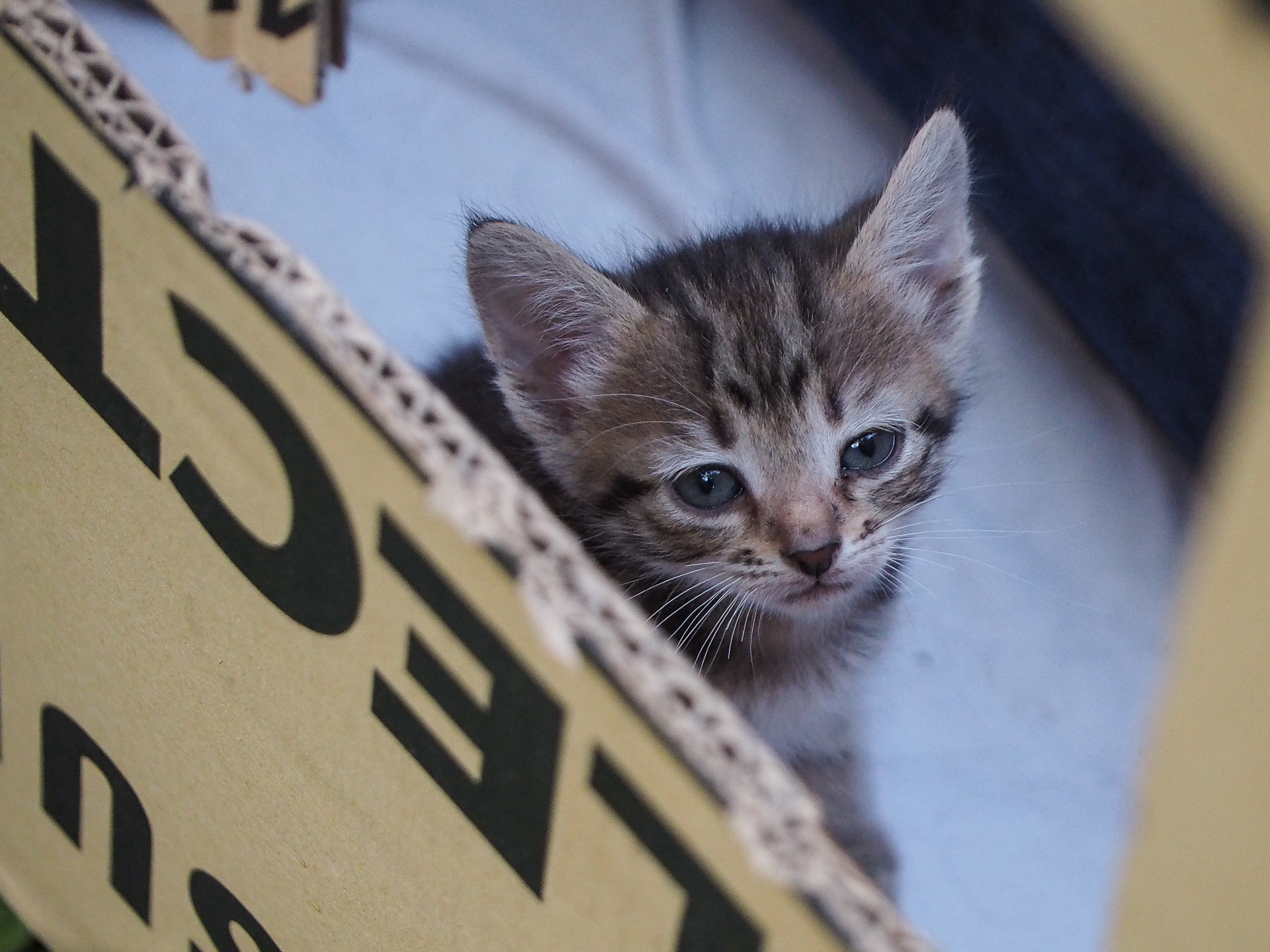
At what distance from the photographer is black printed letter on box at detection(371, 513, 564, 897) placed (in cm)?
57

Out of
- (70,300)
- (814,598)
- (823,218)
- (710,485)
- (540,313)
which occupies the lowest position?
(814,598)

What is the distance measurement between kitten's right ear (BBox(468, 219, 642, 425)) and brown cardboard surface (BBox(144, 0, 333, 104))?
292mm

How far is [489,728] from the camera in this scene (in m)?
0.61

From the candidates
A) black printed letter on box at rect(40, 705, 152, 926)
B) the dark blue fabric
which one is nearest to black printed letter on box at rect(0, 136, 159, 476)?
black printed letter on box at rect(40, 705, 152, 926)

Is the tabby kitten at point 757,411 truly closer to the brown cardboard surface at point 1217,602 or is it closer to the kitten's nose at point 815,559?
the kitten's nose at point 815,559

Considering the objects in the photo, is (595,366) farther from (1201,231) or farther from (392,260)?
(1201,231)

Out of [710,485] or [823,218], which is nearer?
[710,485]

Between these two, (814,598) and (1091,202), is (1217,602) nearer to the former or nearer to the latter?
(814,598)

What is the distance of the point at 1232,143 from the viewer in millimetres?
386

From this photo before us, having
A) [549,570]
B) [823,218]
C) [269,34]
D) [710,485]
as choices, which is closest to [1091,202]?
[823,218]

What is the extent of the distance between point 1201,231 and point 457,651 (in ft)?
4.22

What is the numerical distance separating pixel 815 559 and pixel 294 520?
527mm

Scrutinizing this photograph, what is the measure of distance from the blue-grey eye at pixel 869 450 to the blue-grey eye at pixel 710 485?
0.10 m

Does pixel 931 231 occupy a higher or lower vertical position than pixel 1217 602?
higher
